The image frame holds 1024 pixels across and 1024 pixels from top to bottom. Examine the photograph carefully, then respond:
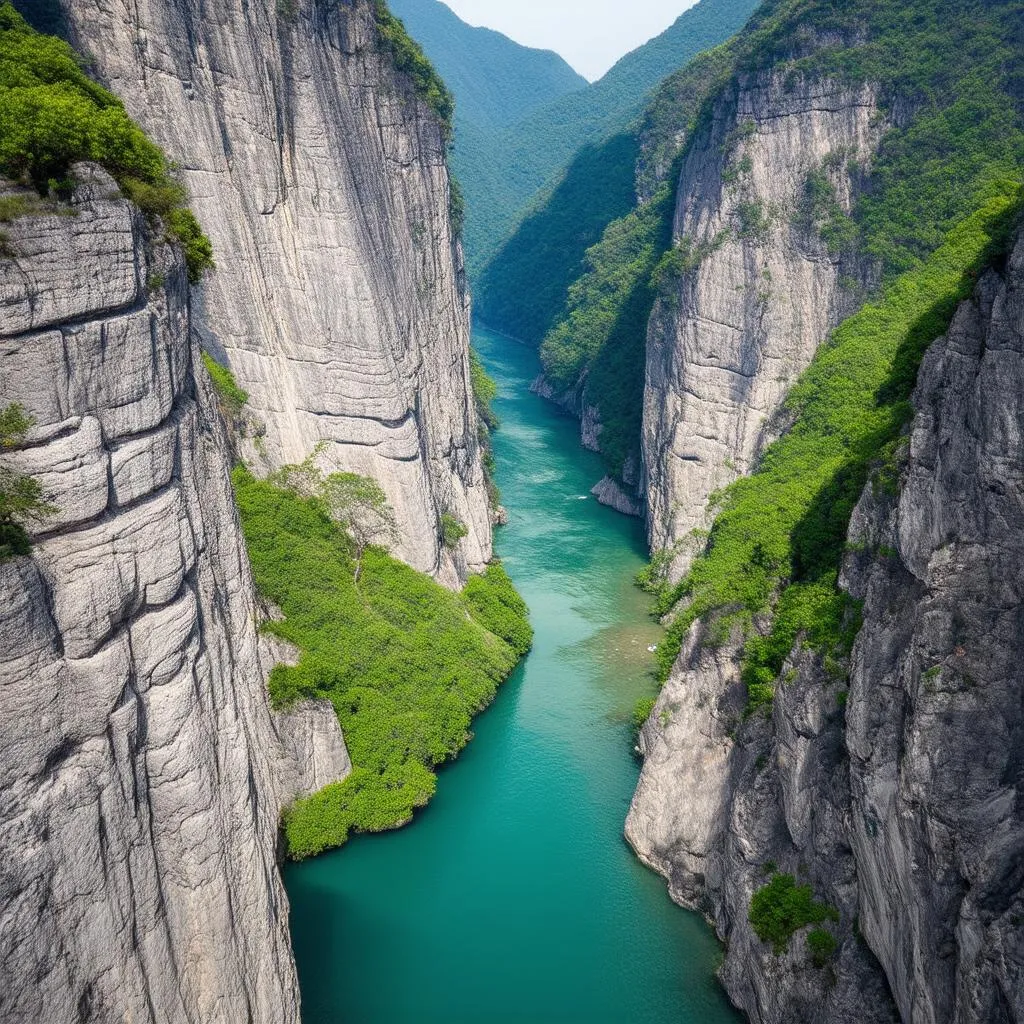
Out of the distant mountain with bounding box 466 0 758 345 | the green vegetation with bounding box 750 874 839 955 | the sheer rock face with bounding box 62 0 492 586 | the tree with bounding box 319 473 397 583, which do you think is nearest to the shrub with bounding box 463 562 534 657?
the sheer rock face with bounding box 62 0 492 586

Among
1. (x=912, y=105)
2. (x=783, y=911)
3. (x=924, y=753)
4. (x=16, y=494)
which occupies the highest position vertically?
(x=912, y=105)

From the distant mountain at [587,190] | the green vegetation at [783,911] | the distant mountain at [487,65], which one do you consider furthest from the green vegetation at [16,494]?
the distant mountain at [487,65]

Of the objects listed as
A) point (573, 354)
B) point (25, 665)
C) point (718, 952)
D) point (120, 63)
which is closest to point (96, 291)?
point (25, 665)

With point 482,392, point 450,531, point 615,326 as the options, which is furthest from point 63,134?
point 615,326

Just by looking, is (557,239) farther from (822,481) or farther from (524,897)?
(524,897)

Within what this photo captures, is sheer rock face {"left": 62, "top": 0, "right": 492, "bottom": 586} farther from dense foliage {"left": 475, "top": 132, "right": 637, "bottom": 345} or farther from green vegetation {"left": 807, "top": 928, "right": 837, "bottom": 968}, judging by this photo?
dense foliage {"left": 475, "top": 132, "right": 637, "bottom": 345}

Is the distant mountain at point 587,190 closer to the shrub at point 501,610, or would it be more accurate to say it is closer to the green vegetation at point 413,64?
the green vegetation at point 413,64

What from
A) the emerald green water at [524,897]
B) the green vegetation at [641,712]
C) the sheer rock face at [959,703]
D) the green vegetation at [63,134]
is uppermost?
the green vegetation at [63,134]
